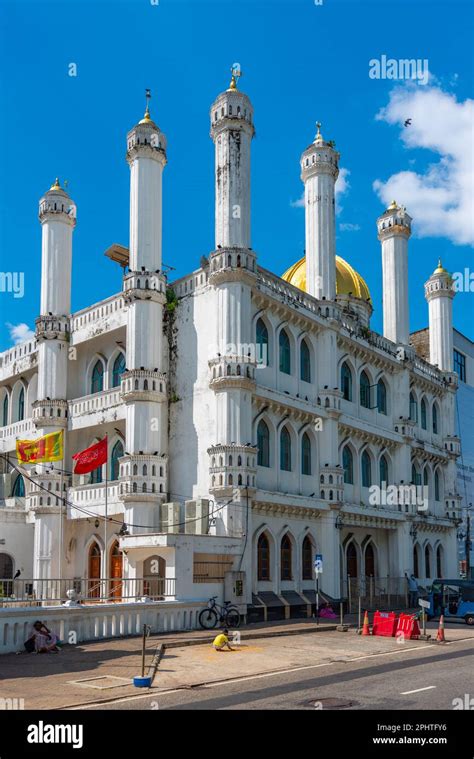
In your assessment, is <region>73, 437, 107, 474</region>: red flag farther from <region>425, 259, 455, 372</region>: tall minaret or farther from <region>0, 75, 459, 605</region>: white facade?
<region>425, 259, 455, 372</region>: tall minaret

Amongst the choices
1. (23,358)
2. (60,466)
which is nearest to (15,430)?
(23,358)

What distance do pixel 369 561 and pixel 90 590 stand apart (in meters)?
16.9

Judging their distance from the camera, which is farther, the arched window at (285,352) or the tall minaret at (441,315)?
the tall minaret at (441,315)

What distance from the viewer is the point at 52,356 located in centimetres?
4084

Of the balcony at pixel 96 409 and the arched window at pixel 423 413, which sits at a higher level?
the arched window at pixel 423 413

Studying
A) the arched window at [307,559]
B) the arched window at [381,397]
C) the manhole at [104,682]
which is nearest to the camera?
the manhole at [104,682]

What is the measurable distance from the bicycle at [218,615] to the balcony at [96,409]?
10.4 m

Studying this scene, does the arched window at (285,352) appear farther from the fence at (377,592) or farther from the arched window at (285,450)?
the fence at (377,592)

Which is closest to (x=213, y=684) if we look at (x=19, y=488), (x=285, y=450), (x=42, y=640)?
(x=42, y=640)

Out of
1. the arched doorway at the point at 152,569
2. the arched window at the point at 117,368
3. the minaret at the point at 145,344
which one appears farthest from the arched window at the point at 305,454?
the arched window at the point at 117,368

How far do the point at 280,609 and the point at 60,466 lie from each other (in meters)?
12.2

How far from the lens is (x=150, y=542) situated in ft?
99.5

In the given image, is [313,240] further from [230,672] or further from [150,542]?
[230,672]

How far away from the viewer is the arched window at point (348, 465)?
42.8 meters
